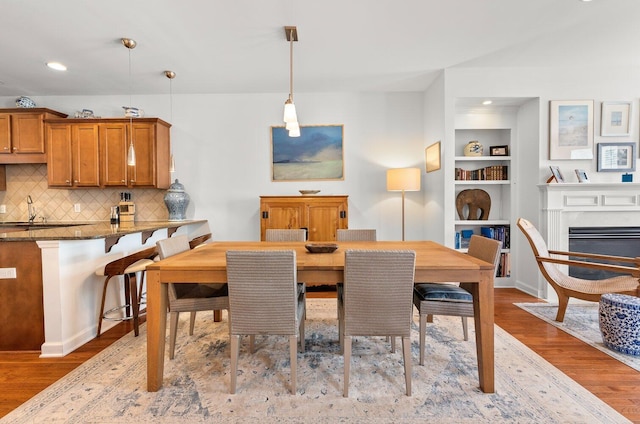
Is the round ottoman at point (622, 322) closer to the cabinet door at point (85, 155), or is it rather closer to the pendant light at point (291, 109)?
the pendant light at point (291, 109)

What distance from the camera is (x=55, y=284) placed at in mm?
2301

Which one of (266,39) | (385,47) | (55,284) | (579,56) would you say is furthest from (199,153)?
(579,56)

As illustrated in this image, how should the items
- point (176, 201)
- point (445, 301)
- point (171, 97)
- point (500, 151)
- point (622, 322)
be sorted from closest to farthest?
point (445, 301) → point (622, 322) → point (500, 151) → point (176, 201) → point (171, 97)

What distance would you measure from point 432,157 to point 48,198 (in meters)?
5.47

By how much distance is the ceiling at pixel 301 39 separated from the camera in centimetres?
236

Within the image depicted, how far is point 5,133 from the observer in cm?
392

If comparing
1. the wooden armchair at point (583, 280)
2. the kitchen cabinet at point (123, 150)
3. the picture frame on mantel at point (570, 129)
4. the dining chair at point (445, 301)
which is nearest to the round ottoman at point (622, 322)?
the wooden armchair at point (583, 280)

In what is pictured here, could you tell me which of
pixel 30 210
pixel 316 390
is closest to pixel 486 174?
pixel 316 390

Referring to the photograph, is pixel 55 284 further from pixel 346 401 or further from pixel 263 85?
pixel 263 85

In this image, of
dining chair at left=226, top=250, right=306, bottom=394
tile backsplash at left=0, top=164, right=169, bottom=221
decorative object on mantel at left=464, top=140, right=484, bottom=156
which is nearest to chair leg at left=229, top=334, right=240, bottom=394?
dining chair at left=226, top=250, right=306, bottom=394

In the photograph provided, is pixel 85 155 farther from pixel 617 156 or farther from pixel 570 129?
pixel 617 156

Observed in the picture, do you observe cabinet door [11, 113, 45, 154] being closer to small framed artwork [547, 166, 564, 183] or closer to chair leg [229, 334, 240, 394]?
chair leg [229, 334, 240, 394]

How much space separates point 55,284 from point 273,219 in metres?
2.19

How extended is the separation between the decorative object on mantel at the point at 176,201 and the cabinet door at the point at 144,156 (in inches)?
9.7
